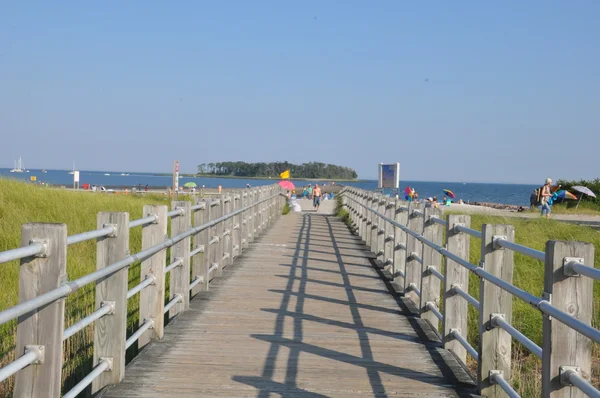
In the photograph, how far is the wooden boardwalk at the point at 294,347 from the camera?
18.7 feet

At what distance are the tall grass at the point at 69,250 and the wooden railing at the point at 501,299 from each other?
3.16 m

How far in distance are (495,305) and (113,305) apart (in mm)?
2742

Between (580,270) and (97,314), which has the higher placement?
(580,270)

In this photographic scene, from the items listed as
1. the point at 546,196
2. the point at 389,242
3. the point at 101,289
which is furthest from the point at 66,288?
the point at 546,196

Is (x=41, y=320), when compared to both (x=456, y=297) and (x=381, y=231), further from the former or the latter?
(x=381, y=231)

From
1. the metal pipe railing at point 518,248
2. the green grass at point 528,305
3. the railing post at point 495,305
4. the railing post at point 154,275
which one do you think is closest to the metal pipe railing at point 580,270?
the metal pipe railing at point 518,248

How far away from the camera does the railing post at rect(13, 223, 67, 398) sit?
3.97m

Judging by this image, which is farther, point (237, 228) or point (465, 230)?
point (237, 228)

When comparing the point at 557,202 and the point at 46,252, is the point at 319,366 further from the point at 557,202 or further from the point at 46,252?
the point at 557,202

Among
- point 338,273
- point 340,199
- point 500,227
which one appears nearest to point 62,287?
point 500,227

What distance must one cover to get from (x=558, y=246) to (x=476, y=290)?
8.73 metres

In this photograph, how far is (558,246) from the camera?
165 inches

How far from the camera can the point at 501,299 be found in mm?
5746

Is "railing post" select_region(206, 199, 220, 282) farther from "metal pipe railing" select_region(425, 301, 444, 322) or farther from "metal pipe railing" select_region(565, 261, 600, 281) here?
"metal pipe railing" select_region(565, 261, 600, 281)
